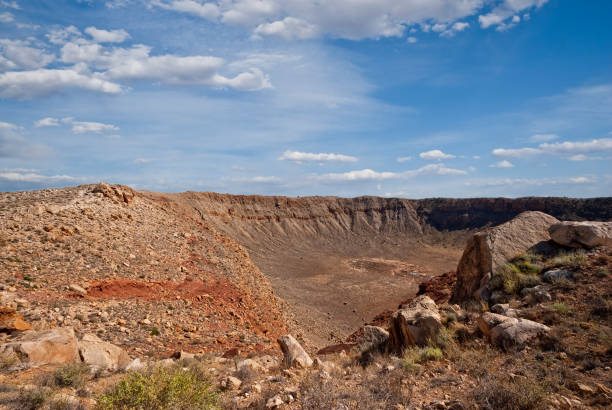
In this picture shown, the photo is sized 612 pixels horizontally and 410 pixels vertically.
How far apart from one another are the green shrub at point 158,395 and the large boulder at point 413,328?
15.3ft

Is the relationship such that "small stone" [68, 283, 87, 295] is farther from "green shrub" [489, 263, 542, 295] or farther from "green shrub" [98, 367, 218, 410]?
"green shrub" [489, 263, 542, 295]

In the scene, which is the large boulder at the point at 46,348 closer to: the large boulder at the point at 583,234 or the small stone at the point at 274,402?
the small stone at the point at 274,402

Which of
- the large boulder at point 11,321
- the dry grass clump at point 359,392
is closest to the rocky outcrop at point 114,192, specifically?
the large boulder at point 11,321

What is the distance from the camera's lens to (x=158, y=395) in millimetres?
4617

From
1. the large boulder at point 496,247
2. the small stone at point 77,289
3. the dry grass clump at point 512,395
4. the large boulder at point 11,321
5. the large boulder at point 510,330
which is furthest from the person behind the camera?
the small stone at point 77,289

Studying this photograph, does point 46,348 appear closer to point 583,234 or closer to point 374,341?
point 374,341

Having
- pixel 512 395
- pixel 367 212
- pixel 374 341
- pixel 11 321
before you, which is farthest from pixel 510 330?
pixel 367 212

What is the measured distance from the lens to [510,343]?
634 centimetres

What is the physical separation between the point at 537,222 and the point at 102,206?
18.1 m

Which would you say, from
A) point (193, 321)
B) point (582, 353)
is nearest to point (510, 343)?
point (582, 353)

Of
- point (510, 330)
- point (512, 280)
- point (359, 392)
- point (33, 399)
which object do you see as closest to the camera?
point (33, 399)

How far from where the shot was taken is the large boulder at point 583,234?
30.2 feet

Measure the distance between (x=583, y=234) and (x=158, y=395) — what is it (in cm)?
1077

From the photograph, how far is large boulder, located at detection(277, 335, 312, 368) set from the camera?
23.3ft
